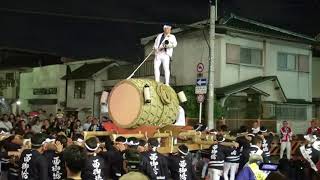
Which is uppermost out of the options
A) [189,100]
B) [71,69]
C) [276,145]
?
[71,69]

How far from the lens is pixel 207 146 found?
1267 centimetres

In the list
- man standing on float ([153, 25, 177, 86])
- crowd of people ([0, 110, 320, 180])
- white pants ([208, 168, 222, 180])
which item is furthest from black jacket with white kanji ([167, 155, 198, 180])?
white pants ([208, 168, 222, 180])

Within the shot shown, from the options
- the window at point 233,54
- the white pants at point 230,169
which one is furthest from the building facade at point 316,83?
the white pants at point 230,169

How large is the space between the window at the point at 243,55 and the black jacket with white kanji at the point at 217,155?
49.5ft

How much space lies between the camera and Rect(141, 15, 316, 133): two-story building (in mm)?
26422

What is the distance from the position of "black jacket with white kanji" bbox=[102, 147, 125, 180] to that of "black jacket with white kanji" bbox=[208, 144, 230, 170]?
3658 mm

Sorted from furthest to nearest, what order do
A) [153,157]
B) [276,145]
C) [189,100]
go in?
[189,100] → [276,145] → [153,157]

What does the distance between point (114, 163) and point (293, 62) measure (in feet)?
77.2

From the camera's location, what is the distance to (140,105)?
10.6 m

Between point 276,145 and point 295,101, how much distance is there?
10.2 meters

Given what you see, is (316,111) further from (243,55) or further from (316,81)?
(243,55)

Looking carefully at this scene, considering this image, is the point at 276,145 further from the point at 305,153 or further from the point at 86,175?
the point at 86,175

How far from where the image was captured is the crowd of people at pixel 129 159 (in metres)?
7.11

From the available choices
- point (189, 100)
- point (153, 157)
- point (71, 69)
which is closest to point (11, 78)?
point (71, 69)
